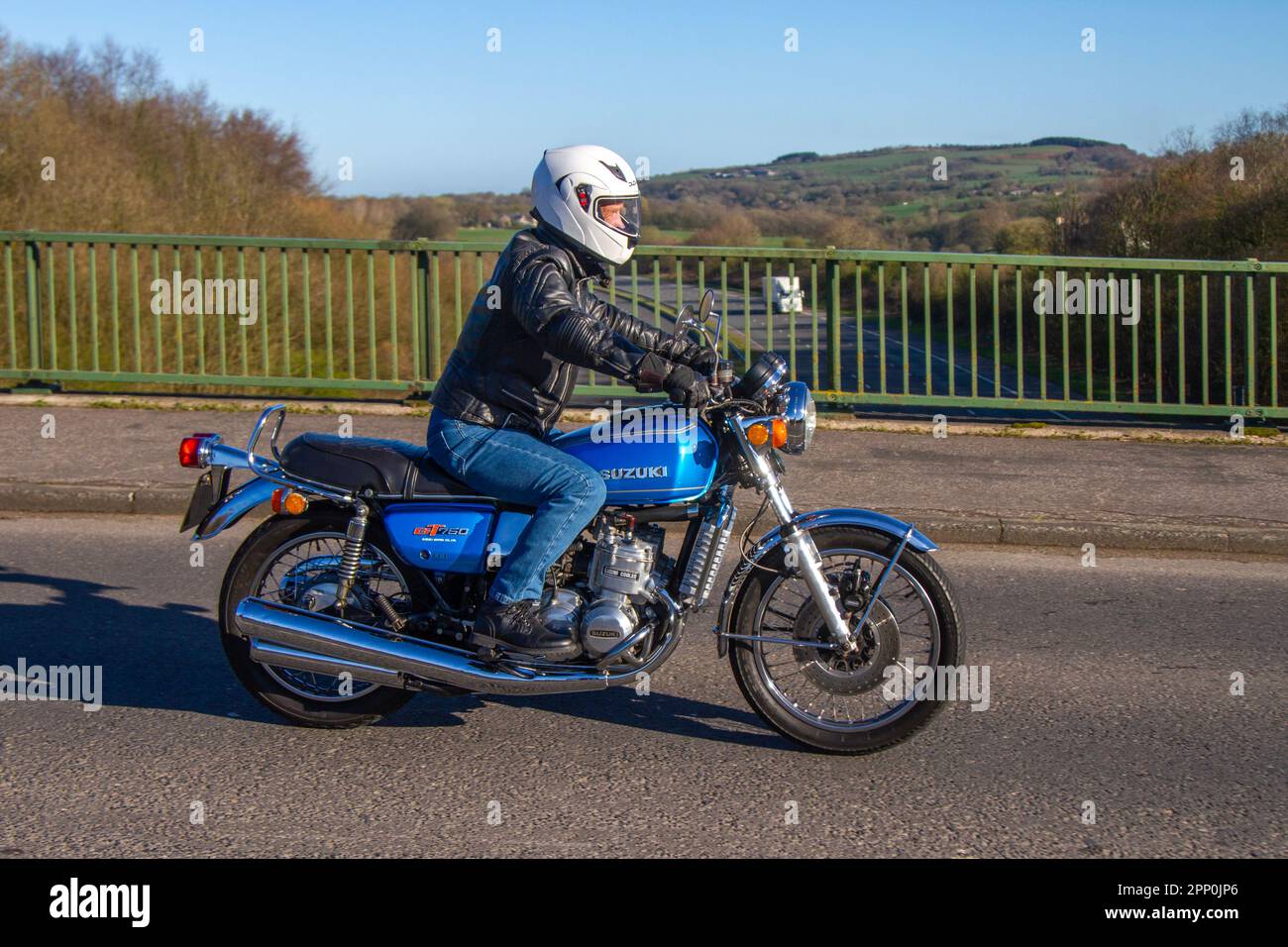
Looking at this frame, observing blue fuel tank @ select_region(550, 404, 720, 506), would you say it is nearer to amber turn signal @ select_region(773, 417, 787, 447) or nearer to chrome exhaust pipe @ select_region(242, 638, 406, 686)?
amber turn signal @ select_region(773, 417, 787, 447)

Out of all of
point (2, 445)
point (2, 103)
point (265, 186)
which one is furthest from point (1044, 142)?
point (2, 445)

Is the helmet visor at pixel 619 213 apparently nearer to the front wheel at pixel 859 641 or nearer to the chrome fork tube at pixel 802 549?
the chrome fork tube at pixel 802 549

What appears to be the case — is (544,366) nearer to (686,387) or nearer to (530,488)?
(530,488)

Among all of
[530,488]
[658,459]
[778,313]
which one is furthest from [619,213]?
[778,313]

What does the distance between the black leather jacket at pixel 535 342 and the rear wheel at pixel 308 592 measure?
0.62 metres

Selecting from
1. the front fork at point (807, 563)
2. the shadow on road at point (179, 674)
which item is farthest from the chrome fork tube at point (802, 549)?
the shadow on road at point (179, 674)

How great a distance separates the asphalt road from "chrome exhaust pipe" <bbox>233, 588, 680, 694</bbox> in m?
0.30

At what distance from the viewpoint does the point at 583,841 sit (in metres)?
4.29

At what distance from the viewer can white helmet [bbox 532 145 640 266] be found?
4852 millimetres

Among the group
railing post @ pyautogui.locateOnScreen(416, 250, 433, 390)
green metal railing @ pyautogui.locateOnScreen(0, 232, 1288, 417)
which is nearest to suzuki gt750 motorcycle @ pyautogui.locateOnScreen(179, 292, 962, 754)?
green metal railing @ pyautogui.locateOnScreen(0, 232, 1288, 417)

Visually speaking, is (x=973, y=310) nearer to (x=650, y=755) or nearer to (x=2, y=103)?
(x=650, y=755)

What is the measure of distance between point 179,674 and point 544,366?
2117 millimetres

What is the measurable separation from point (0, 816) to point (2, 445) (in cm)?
668
